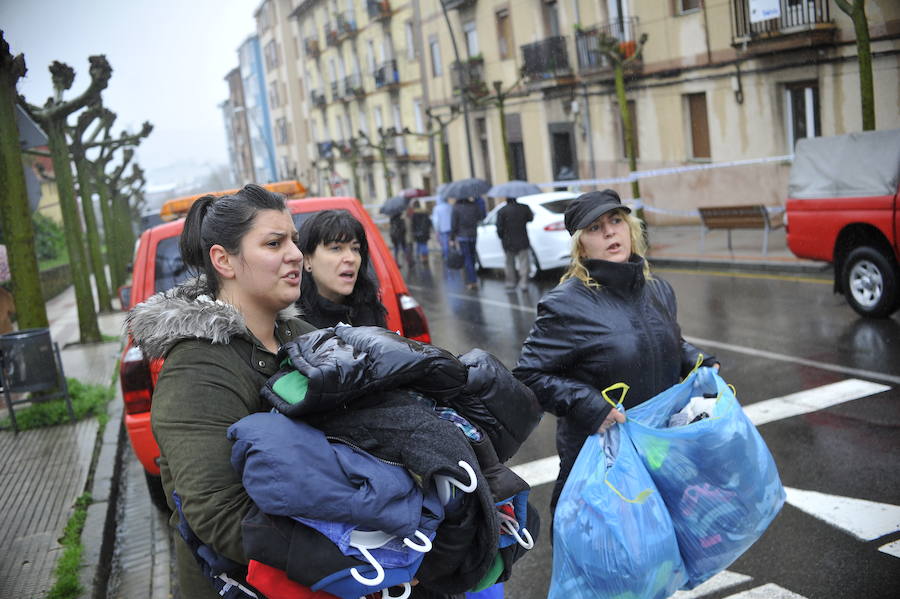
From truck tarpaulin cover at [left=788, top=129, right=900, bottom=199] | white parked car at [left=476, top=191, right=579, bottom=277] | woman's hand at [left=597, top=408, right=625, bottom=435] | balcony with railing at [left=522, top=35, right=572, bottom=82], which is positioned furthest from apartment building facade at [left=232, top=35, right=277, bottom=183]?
woman's hand at [left=597, top=408, right=625, bottom=435]

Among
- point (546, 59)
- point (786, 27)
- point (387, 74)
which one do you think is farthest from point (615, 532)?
point (387, 74)

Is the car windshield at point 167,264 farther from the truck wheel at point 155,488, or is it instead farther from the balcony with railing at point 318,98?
the balcony with railing at point 318,98

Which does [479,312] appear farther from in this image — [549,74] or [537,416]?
[549,74]

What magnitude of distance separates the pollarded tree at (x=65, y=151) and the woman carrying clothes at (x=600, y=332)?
1276 cm

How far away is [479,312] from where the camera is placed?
14102mm

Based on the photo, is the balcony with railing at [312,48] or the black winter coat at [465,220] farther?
the balcony with railing at [312,48]

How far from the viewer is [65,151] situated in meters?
16.2

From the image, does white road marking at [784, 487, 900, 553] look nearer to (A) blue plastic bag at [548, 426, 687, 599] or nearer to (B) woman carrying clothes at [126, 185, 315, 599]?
(A) blue plastic bag at [548, 426, 687, 599]

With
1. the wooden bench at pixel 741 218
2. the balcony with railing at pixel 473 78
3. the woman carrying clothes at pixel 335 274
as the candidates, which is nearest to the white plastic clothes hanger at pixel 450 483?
the woman carrying clothes at pixel 335 274

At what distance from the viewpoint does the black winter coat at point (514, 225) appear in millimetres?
15695

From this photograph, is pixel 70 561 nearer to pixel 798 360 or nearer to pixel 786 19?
pixel 798 360

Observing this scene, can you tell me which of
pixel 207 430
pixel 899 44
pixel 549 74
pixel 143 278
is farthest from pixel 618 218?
pixel 549 74

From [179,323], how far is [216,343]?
9cm

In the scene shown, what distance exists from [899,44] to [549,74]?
13.3 metres
